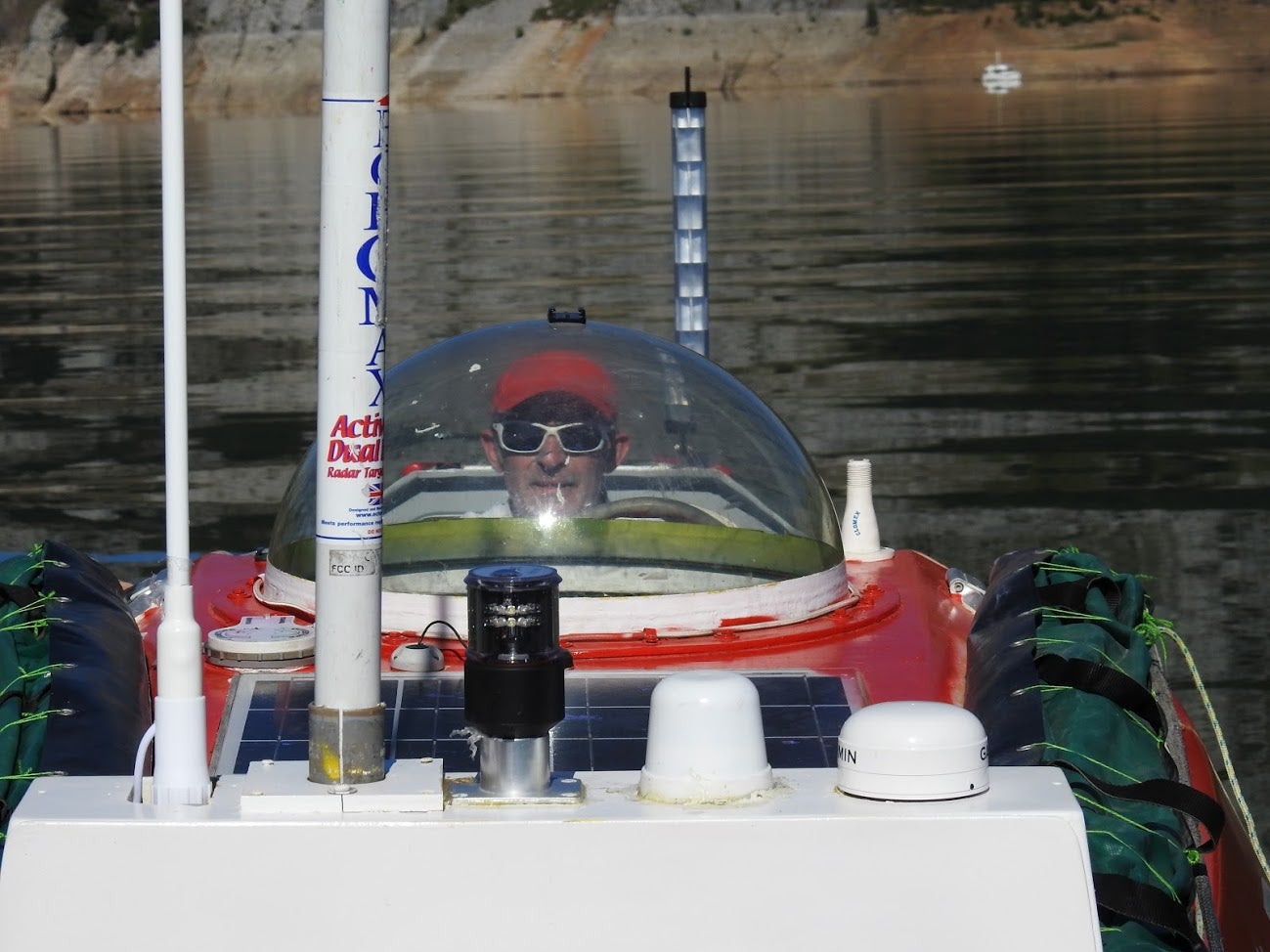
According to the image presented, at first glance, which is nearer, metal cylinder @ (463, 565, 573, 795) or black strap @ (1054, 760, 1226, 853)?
metal cylinder @ (463, 565, 573, 795)

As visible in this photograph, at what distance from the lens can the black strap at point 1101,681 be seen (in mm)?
4543

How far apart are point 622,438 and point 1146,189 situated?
35.9 metres

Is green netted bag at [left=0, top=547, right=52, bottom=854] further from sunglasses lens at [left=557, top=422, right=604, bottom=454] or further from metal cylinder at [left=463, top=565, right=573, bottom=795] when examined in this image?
Result: sunglasses lens at [left=557, top=422, right=604, bottom=454]

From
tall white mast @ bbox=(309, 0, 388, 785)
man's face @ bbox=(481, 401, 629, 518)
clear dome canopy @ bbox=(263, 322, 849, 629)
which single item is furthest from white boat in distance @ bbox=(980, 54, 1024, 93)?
tall white mast @ bbox=(309, 0, 388, 785)

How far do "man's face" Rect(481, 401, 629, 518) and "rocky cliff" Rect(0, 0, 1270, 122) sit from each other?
112 meters

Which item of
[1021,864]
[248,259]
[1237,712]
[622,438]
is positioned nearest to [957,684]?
[622,438]

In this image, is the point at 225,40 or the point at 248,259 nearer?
the point at 248,259

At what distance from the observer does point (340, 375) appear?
3.05 meters

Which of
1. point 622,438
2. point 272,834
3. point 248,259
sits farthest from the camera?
point 248,259

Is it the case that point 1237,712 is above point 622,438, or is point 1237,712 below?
below

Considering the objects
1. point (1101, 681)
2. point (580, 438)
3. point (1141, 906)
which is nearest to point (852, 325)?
point (580, 438)

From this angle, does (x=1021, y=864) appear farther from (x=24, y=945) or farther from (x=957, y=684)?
(x=957, y=684)

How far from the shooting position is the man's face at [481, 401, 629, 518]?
223 inches

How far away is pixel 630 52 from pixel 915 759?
4755 inches
